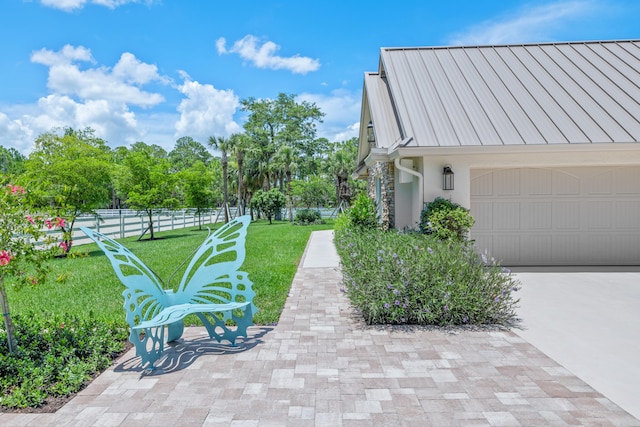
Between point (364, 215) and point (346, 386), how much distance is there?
24.5 feet

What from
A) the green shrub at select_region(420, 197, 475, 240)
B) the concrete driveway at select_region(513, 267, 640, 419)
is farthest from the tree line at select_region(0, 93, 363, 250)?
the green shrub at select_region(420, 197, 475, 240)

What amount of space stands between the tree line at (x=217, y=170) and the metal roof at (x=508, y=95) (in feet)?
23.6

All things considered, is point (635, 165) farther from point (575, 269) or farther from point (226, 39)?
point (226, 39)

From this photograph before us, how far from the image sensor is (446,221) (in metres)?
7.60

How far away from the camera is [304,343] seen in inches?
174

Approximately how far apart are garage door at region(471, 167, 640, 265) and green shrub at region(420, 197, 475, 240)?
1425 mm

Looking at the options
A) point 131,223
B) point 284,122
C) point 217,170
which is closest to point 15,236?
point 131,223

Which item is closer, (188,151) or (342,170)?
(342,170)

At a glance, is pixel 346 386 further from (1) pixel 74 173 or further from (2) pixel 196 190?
(2) pixel 196 190

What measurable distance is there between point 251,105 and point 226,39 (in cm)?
→ 2785

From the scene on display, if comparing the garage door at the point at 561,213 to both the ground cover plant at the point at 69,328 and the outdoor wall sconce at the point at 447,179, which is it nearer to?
the outdoor wall sconce at the point at 447,179

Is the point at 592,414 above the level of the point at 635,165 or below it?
below

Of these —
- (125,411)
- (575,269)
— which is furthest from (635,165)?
(125,411)

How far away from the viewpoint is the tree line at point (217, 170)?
1416cm
